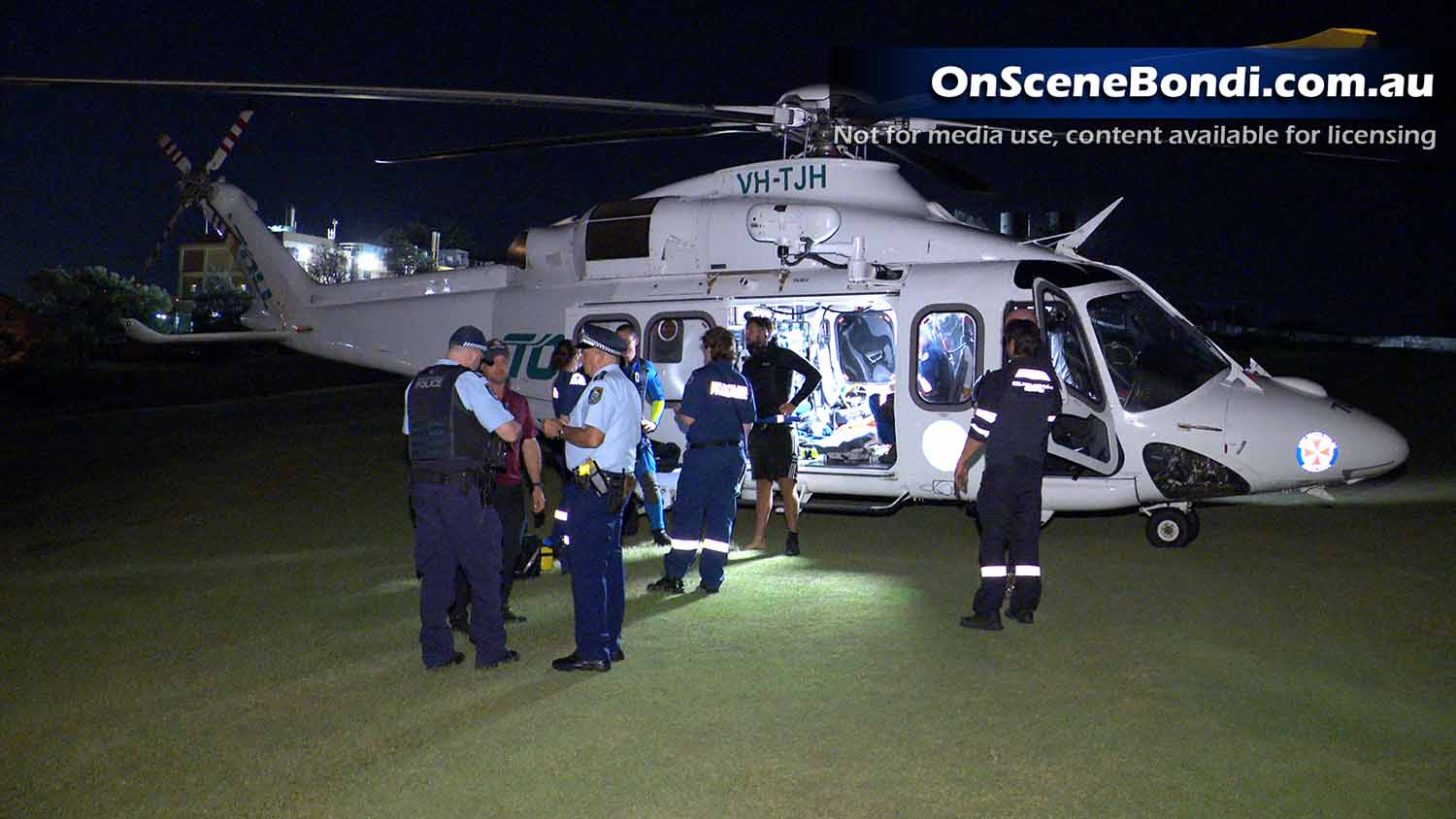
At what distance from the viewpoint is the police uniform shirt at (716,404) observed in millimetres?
7105

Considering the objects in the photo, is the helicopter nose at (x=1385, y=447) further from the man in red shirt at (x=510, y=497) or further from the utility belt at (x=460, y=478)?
the utility belt at (x=460, y=478)

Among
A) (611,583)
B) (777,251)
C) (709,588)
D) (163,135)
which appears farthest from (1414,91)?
(163,135)

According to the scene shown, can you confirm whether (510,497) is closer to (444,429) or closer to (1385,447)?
(444,429)

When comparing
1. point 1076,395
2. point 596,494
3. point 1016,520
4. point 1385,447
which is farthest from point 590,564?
point 1385,447

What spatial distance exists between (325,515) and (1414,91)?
41.2 ft

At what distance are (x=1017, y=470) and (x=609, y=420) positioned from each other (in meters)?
2.41

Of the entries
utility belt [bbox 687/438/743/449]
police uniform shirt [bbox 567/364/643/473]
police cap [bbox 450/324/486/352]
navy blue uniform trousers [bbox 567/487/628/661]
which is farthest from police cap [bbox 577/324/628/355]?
utility belt [bbox 687/438/743/449]

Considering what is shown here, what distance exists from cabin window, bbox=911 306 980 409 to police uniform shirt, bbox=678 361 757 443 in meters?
2.03

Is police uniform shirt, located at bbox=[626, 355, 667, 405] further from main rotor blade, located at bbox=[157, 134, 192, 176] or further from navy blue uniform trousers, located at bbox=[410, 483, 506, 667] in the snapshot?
main rotor blade, located at bbox=[157, 134, 192, 176]

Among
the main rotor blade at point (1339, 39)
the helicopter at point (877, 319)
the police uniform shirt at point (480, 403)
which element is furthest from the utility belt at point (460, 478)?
the main rotor blade at point (1339, 39)

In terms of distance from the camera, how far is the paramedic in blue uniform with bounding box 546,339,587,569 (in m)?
5.80

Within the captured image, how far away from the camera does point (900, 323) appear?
345 inches

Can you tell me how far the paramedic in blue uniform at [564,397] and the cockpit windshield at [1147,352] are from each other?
3.88 meters

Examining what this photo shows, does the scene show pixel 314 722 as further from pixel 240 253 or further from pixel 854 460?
pixel 240 253
